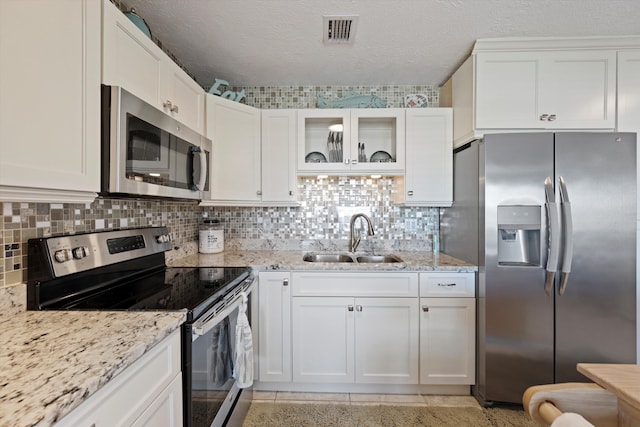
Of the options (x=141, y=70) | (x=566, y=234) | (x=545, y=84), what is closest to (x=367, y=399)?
(x=566, y=234)

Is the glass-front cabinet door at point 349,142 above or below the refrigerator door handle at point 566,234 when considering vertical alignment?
above

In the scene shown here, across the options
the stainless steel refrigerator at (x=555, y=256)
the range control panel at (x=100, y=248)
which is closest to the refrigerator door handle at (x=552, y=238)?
the stainless steel refrigerator at (x=555, y=256)

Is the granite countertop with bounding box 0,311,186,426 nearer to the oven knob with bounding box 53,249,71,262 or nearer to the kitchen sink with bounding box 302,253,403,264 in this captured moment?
the oven knob with bounding box 53,249,71,262

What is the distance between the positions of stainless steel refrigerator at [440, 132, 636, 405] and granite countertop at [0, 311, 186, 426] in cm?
179

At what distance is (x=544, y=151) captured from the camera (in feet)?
5.45

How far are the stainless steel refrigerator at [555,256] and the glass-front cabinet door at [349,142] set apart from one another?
690mm

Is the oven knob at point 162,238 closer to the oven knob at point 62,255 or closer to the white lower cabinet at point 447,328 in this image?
the oven knob at point 62,255

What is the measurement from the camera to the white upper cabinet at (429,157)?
2.15 meters

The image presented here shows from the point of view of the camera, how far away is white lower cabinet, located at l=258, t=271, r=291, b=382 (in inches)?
72.9

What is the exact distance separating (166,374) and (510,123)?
233cm

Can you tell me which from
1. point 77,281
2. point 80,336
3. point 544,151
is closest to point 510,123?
point 544,151

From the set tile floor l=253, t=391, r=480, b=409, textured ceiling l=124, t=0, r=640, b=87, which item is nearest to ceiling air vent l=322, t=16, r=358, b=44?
textured ceiling l=124, t=0, r=640, b=87

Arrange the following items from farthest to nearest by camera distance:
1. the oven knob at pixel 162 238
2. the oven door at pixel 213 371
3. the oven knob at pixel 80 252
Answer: the oven knob at pixel 162 238 → the oven knob at pixel 80 252 → the oven door at pixel 213 371

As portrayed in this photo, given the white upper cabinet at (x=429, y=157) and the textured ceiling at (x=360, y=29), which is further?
the white upper cabinet at (x=429, y=157)
